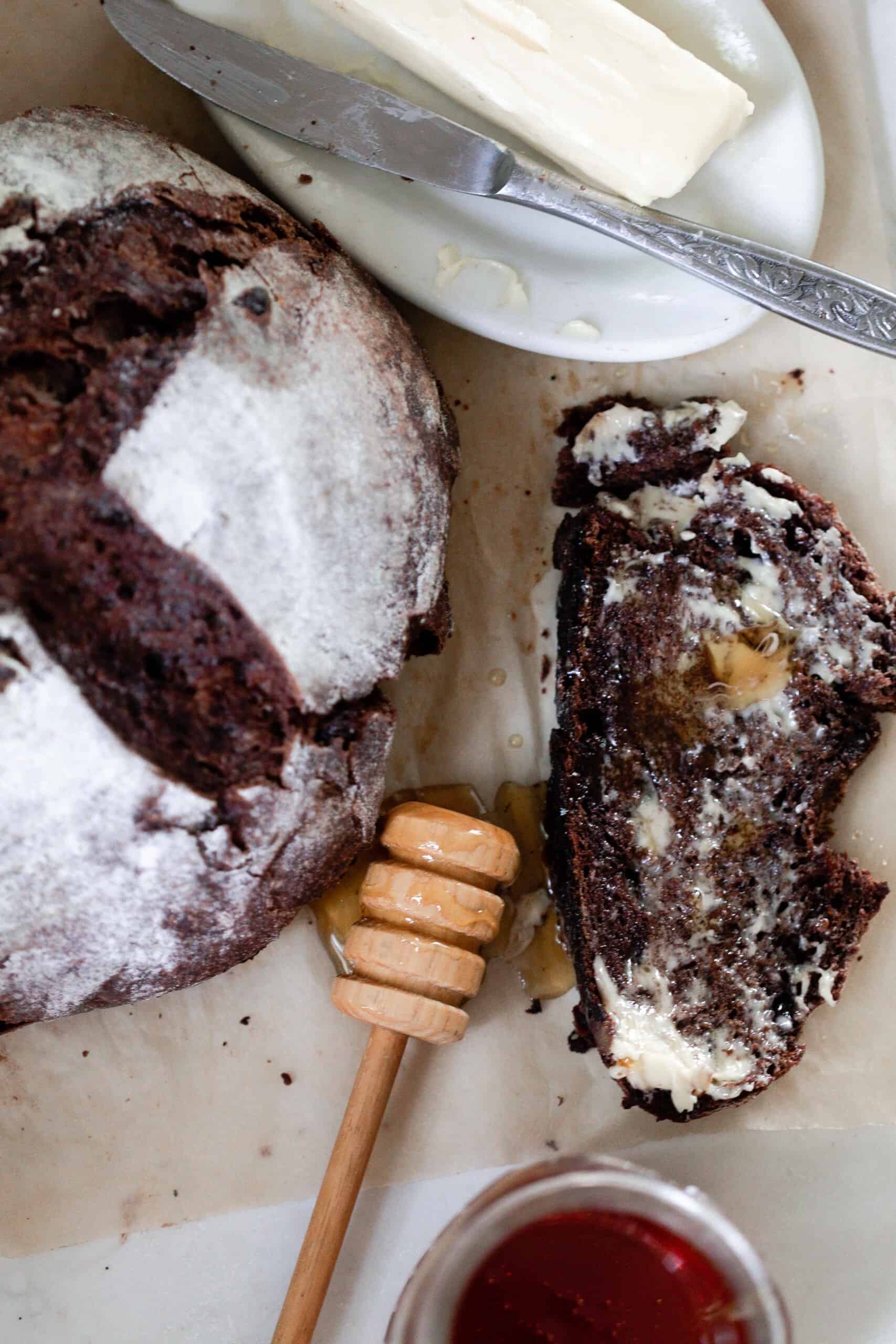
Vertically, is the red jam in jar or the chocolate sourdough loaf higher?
the chocolate sourdough loaf

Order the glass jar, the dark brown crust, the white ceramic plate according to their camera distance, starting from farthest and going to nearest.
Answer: the dark brown crust
the white ceramic plate
the glass jar

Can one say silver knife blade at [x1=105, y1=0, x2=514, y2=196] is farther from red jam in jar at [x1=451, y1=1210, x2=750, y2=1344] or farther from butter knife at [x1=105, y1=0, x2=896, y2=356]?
red jam in jar at [x1=451, y1=1210, x2=750, y2=1344]

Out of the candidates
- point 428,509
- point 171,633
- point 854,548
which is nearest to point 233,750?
point 171,633

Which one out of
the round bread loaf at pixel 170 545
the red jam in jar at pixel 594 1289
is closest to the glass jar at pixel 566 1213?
Answer: the red jam in jar at pixel 594 1289

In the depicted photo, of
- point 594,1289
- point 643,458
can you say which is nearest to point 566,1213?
point 594,1289

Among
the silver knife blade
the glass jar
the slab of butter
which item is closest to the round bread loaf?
the silver knife blade

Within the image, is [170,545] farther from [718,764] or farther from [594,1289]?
[594,1289]
